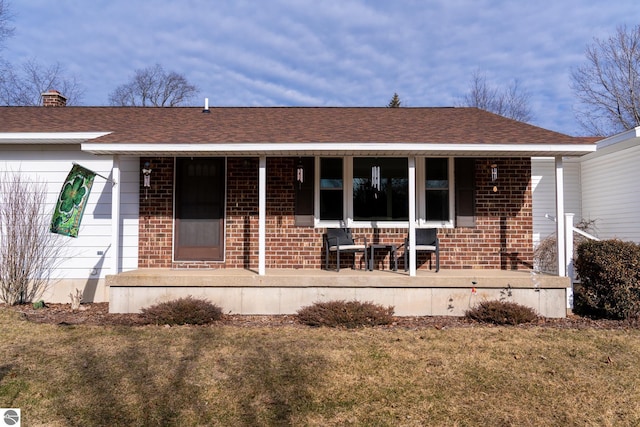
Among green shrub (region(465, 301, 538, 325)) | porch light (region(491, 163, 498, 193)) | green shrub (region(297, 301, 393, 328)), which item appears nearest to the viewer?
green shrub (region(297, 301, 393, 328))

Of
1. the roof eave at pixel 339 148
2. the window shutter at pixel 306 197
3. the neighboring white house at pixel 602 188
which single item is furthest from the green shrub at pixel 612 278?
the window shutter at pixel 306 197

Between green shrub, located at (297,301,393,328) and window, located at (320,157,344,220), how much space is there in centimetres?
217

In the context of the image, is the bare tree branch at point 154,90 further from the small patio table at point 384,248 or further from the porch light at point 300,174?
the small patio table at point 384,248

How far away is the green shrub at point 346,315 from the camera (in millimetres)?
6031

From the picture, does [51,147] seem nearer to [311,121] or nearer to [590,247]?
[311,121]

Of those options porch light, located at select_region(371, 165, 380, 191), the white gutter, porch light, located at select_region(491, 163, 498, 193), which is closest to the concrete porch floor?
porch light, located at select_region(371, 165, 380, 191)

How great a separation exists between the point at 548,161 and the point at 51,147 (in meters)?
10.5

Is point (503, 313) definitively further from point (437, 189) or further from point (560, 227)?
point (437, 189)

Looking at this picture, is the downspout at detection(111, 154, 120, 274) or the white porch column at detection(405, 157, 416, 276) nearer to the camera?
the white porch column at detection(405, 157, 416, 276)

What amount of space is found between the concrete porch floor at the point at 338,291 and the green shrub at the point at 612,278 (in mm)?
393

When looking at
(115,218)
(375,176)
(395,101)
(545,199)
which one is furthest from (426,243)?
(395,101)

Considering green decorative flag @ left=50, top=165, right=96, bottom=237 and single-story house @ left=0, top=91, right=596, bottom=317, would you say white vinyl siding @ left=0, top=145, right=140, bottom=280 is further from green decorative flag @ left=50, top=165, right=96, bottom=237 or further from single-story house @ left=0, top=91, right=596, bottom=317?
green decorative flag @ left=50, top=165, right=96, bottom=237

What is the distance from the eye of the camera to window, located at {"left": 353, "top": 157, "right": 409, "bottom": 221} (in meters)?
8.11

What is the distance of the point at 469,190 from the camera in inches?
316
